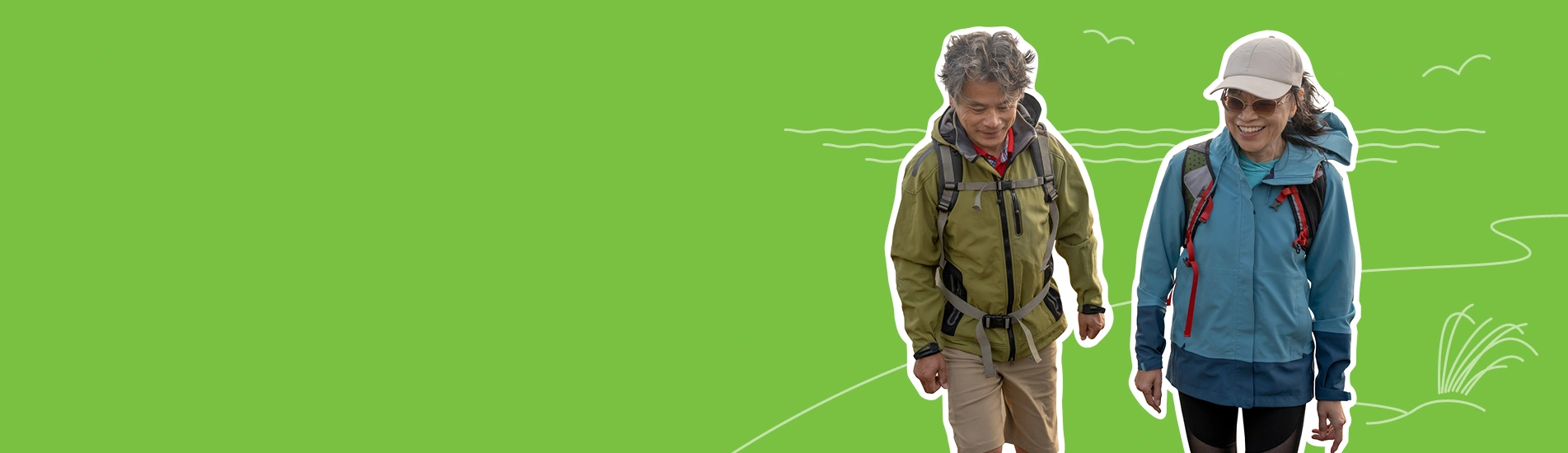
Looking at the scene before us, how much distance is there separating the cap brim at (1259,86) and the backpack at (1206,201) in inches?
13.6

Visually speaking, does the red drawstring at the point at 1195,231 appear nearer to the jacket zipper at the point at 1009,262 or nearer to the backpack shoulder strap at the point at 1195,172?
the backpack shoulder strap at the point at 1195,172

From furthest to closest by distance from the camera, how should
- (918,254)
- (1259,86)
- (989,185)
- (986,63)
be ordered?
(918,254) → (989,185) → (986,63) → (1259,86)

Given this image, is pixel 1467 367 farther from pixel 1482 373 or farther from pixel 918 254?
pixel 918 254

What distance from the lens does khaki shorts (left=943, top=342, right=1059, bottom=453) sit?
6484mm

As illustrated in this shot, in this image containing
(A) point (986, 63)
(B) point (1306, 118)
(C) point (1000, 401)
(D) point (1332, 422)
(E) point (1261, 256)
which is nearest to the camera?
(E) point (1261, 256)

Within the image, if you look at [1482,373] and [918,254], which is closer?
[918,254]

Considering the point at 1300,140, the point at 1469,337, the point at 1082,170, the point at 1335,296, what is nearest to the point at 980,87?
the point at 1082,170

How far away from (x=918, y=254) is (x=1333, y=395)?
188 centimetres

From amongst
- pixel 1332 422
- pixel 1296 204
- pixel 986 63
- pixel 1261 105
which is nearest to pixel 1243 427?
pixel 1332 422

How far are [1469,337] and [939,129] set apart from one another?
135 inches

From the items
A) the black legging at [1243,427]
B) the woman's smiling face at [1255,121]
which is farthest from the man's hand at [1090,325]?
the woman's smiling face at [1255,121]

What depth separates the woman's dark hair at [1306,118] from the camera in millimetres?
5695

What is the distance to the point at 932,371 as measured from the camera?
6.50 metres

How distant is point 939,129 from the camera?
20.6ft
